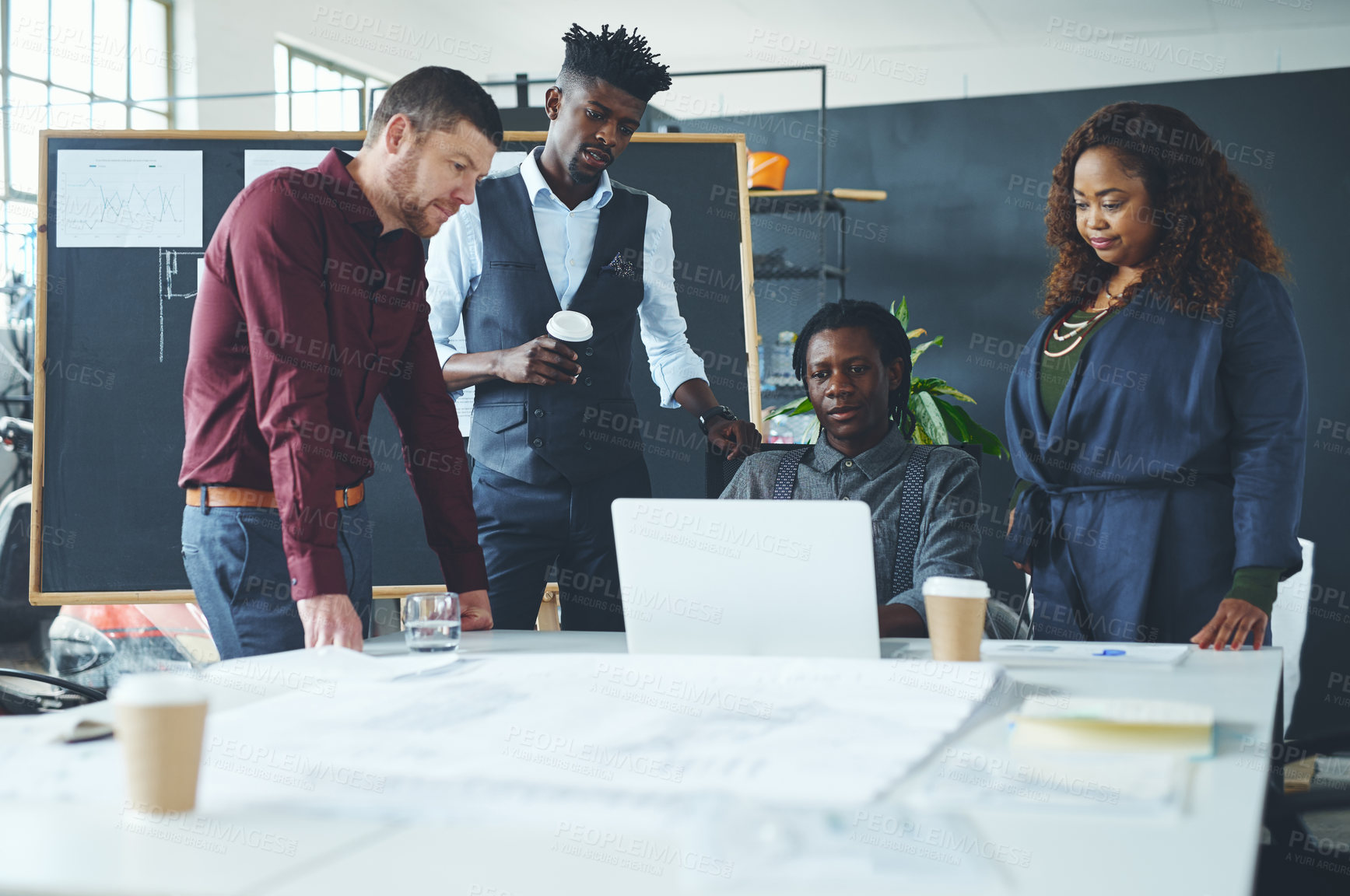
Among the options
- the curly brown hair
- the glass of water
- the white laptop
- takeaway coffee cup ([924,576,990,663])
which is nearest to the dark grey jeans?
the glass of water

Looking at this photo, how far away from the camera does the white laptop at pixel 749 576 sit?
4.01 ft

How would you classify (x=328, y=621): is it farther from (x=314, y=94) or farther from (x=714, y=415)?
(x=314, y=94)

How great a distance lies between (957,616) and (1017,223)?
4324mm

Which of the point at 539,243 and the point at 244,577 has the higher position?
the point at 539,243

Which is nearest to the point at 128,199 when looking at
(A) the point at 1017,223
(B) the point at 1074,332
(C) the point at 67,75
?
(B) the point at 1074,332

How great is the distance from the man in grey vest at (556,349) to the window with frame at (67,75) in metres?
3.18

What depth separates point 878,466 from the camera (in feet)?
6.50

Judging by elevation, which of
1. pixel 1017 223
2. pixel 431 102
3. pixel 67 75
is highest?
pixel 67 75

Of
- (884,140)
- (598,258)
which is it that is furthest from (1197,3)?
(598,258)

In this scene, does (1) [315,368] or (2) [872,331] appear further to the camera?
(2) [872,331]

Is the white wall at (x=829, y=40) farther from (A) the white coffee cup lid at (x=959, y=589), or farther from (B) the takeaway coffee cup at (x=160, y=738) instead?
(B) the takeaway coffee cup at (x=160, y=738)

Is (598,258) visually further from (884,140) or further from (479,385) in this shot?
(884,140)

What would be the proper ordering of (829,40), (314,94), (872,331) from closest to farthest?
(872,331) → (314,94) → (829,40)

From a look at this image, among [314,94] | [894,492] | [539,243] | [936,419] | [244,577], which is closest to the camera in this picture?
[244,577]
